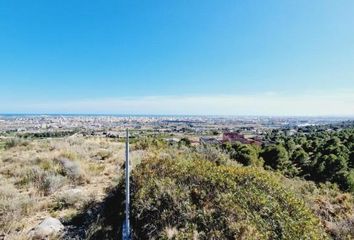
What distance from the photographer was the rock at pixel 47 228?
552 cm

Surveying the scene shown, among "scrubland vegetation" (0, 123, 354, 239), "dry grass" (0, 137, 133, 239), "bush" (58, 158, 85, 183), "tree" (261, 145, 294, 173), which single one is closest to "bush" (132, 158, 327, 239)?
"scrubland vegetation" (0, 123, 354, 239)

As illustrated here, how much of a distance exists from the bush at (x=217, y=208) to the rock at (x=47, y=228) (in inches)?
64.5

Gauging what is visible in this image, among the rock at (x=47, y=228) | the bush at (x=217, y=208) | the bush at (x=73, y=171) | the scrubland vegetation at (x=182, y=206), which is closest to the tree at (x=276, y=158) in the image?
the scrubland vegetation at (x=182, y=206)

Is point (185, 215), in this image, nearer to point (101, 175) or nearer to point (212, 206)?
point (212, 206)

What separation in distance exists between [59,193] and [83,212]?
1.74 meters

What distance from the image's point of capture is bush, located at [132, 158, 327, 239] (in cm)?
413

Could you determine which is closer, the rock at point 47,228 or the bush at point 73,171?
the rock at point 47,228

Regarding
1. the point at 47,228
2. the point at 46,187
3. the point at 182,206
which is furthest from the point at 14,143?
the point at 182,206

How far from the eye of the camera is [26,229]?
5.80 m

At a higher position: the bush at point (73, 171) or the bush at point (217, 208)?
the bush at point (217, 208)

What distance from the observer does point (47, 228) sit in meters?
5.75

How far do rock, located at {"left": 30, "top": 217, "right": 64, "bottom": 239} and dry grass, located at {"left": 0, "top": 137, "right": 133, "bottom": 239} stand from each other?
0.19 m

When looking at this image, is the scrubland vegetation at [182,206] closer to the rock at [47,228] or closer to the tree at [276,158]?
the rock at [47,228]

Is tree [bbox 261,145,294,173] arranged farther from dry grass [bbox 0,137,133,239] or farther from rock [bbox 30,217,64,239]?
rock [bbox 30,217,64,239]
